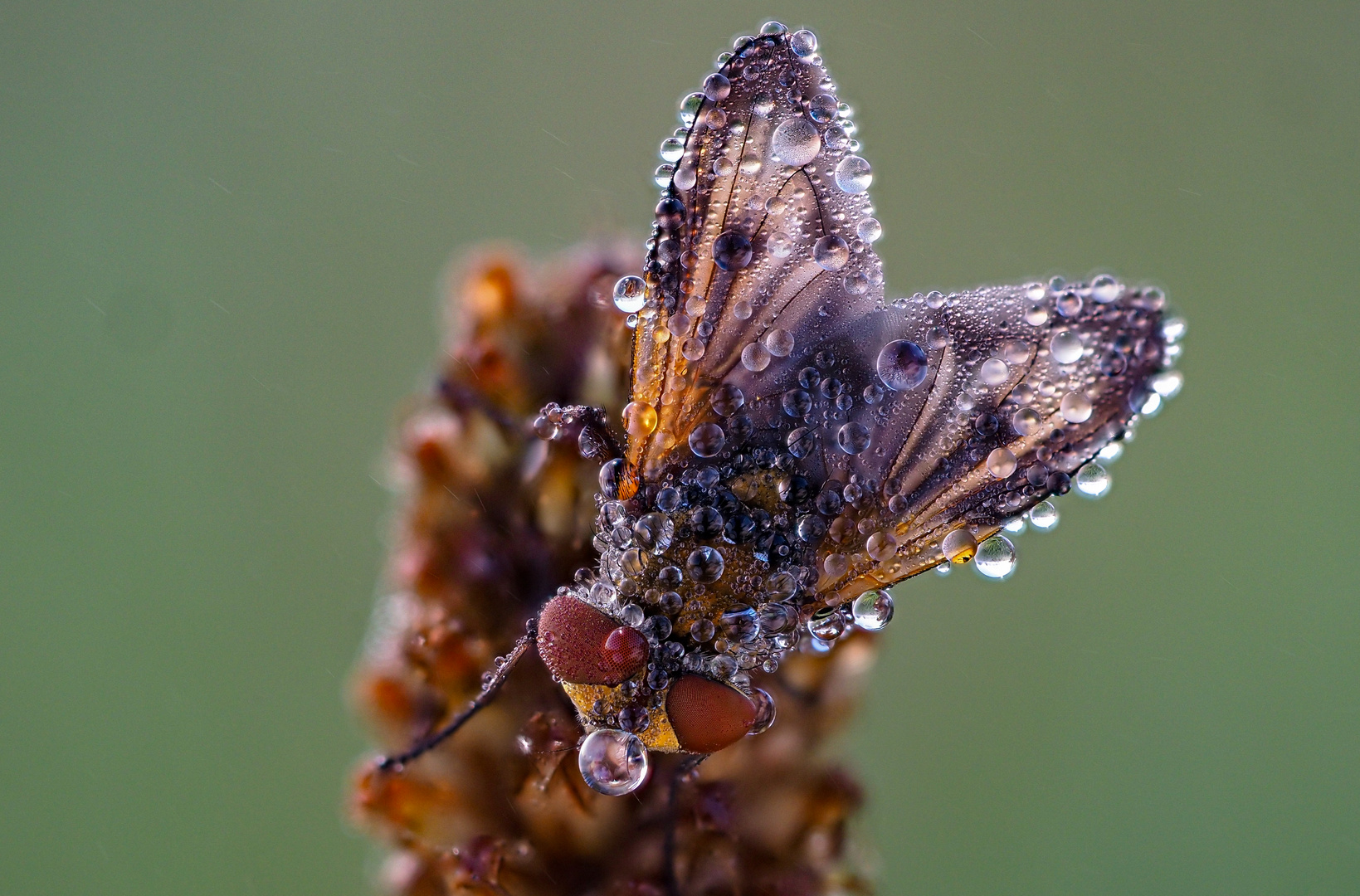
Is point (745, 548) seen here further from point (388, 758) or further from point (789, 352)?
point (388, 758)

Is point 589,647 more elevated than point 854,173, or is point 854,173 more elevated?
point 854,173

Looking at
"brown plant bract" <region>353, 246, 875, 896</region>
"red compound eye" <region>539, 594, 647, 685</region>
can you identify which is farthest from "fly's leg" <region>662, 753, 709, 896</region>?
"red compound eye" <region>539, 594, 647, 685</region>

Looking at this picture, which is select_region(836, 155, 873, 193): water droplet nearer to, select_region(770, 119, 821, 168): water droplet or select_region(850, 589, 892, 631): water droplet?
select_region(770, 119, 821, 168): water droplet

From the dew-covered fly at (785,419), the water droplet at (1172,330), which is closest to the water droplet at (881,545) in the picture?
the dew-covered fly at (785,419)

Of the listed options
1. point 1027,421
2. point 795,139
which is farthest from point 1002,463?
point 795,139

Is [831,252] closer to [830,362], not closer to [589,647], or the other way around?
[830,362]

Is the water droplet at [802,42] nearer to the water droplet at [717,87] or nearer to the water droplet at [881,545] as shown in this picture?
the water droplet at [717,87]
